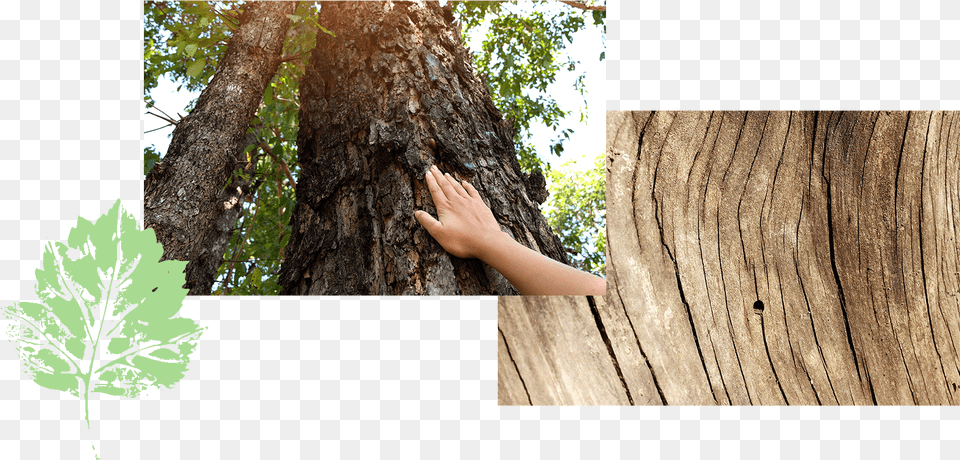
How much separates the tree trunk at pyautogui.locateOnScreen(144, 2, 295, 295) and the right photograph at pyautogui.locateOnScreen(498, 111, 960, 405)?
128 cm

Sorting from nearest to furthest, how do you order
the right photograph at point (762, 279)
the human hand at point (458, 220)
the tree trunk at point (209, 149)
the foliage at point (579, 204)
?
the right photograph at point (762, 279), the human hand at point (458, 220), the tree trunk at point (209, 149), the foliage at point (579, 204)

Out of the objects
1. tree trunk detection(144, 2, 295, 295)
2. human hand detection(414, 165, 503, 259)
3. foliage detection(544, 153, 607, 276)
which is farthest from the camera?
foliage detection(544, 153, 607, 276)

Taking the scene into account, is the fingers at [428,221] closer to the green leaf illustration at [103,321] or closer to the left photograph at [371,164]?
the left photograph at [371,164]

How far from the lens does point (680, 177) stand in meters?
1.51

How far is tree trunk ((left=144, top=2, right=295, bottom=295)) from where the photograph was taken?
185cm

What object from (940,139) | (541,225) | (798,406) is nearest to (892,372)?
(798,406)

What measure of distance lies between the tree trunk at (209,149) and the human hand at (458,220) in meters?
0.92

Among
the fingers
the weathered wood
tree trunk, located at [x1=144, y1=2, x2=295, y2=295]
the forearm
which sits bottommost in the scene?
the weathered wood

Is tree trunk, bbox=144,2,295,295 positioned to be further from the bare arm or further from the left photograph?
the bare arm

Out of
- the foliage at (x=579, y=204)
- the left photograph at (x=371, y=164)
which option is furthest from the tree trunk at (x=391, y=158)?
the foliage at (x=579, y=204)

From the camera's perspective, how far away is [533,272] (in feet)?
5.19

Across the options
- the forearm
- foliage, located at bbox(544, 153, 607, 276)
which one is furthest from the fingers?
foliage, located at bbox(544, 153, 607, 276)

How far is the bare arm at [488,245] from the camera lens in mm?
1558

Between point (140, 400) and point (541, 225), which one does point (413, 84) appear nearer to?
point (541, 225)
